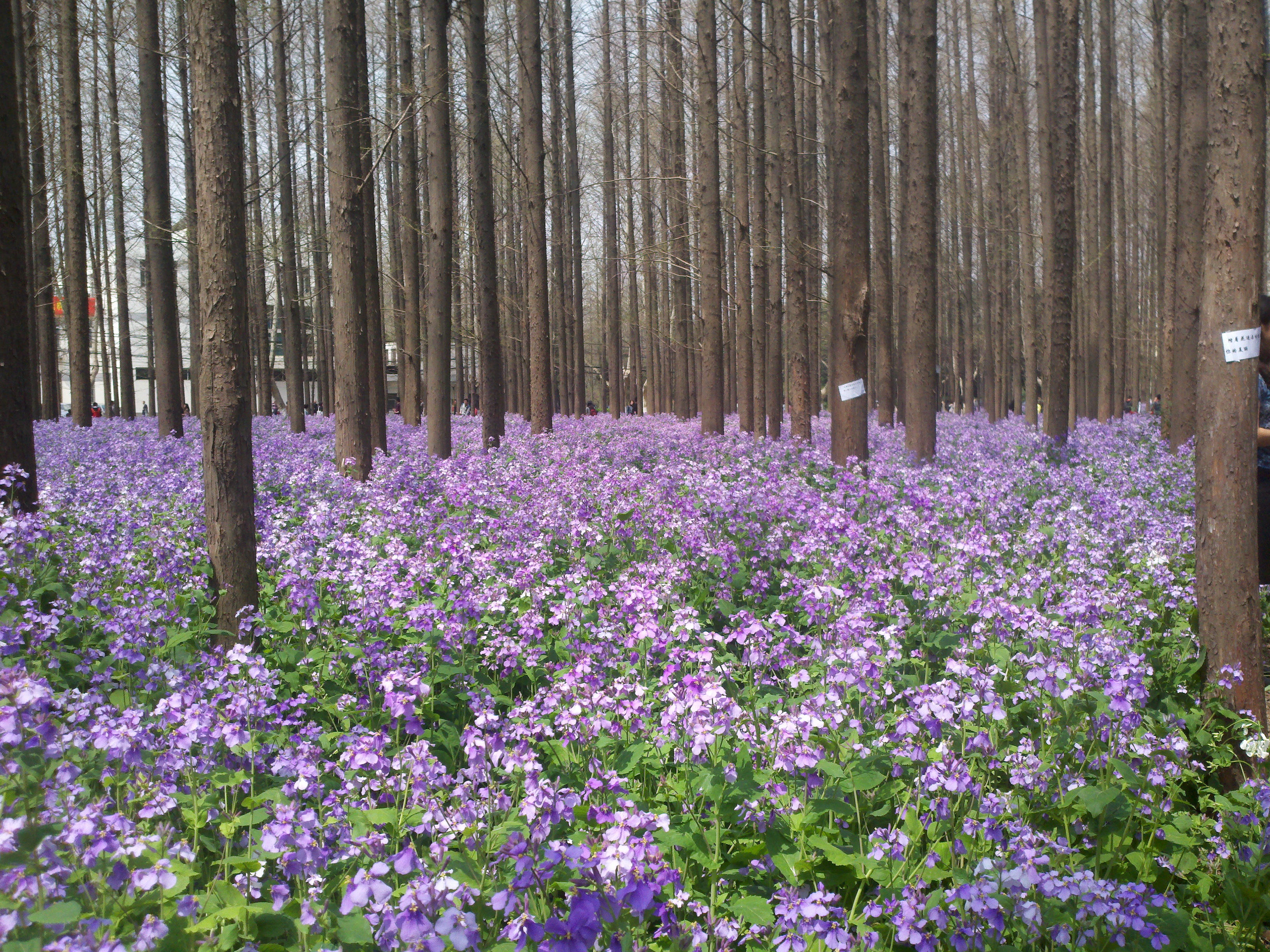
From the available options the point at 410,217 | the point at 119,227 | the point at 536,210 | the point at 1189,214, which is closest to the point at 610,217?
the point at 410,217

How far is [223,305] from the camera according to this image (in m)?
4.94

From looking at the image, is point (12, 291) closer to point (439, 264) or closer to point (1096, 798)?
point (1096, 798)

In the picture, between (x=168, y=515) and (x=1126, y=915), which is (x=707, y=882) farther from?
(x=168, y=515)

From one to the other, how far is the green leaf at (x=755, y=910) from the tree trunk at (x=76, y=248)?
18.2 metres

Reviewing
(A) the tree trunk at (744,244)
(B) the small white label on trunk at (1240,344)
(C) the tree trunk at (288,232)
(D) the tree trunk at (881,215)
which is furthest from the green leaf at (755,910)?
(D) the tree trunk at (881,215)

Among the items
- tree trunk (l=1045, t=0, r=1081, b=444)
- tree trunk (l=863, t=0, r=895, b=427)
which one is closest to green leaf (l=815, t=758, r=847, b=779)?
tree trunk (l=1045, t=0, r=1081, b=444)

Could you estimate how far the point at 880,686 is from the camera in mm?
3453

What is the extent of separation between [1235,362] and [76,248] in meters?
19.3

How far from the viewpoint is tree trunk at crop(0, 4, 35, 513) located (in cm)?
554

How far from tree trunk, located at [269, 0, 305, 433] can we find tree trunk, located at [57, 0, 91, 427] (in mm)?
3512

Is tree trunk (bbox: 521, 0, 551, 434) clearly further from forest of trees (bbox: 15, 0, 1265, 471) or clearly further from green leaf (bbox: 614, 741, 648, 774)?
green leaf (bbox: 614, 741, 648, 774)

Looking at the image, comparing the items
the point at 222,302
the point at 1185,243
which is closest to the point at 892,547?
the point at 222,302

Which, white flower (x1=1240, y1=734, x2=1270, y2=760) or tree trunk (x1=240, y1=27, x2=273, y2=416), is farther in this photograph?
tree trunk (x1=240, y1=27, x2=273, y2=416)

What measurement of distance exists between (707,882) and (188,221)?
17549mm
